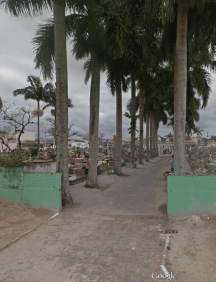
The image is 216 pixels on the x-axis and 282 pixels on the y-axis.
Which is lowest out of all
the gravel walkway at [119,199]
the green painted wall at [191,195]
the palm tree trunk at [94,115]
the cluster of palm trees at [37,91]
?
the gravel walkway at [119,199]

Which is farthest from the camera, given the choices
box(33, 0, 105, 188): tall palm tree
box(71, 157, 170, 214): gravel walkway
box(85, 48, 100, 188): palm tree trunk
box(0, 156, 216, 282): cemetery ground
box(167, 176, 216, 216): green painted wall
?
box(85, 48, 100, 188): palm tree trunk

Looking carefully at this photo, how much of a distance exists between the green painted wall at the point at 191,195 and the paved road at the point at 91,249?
58 centimetres

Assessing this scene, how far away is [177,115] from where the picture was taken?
23.5 ft

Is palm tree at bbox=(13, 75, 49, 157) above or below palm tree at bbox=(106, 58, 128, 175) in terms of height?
above

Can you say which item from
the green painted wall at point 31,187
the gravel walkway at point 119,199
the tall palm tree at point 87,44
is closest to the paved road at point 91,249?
the gravel walkway at point 119,199

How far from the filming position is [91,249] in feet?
14.4

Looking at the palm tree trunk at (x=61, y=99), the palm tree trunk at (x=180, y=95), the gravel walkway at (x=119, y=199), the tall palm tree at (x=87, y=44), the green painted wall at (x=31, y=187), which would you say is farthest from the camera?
the tall palm tree at (x=87, y=44)

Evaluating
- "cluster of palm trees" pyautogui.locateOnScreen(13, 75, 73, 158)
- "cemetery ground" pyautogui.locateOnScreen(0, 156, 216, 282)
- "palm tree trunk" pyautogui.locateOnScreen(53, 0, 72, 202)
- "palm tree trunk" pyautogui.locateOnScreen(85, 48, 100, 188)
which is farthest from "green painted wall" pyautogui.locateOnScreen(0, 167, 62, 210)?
"cluster of palm trees" pyautogui.locateOnScreen(13, 75, 73, 158)

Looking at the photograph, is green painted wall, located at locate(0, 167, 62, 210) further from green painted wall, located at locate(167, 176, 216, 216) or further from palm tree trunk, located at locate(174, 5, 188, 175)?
palm tree trunk, located at locate(174, 5, 188, 175)

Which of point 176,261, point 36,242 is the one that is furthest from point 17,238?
point 176,261

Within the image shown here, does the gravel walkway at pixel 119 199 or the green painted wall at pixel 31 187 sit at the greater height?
the green painted wall at pixel 31 187

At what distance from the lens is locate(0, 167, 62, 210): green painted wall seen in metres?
7.01

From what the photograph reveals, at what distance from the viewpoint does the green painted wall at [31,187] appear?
701cm

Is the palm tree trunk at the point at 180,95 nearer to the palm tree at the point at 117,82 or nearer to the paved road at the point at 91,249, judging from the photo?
the paved road at the point at 91,249
